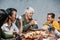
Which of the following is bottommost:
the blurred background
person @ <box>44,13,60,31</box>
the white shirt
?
the white shirt

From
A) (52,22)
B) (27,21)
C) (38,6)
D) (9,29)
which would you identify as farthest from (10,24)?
(52,22)

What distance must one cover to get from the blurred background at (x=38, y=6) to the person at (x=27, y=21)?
0.15 ft

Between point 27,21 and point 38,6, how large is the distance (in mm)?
255

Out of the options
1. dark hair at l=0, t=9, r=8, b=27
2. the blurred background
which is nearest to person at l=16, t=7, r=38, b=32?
the blurred background

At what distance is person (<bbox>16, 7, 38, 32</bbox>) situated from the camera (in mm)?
2672

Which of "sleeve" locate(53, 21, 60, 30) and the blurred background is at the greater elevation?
the blurred background

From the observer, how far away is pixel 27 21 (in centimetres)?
270

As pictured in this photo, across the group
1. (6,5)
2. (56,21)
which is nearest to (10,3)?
(6,5)

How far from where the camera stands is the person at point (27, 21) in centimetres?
267

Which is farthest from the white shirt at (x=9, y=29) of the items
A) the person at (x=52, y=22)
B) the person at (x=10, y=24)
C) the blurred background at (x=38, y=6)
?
the person at (x=52, y=22)

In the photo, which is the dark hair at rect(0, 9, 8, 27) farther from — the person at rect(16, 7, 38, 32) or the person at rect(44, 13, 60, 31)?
the person at rect(44, 13, 60, 31)

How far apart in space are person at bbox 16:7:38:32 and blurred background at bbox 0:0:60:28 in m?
0.05

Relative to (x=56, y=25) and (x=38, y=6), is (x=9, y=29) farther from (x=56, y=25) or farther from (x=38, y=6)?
(x=56, y=25)

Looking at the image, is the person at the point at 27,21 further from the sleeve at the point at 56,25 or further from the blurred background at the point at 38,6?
the sleeve at the point at 56,25
